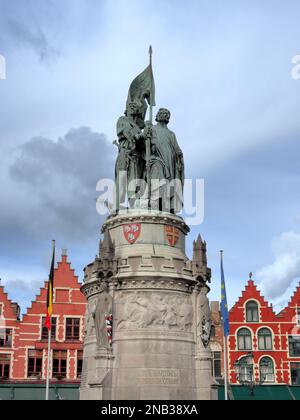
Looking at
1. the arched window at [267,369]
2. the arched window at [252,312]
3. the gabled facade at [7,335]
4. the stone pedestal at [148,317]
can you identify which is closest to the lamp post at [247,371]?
the arched window at [267,369]

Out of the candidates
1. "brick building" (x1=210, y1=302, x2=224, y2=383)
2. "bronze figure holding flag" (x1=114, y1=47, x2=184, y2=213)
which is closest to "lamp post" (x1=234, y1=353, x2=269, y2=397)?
"brick building" (x1=210, y1=302, x2=224, y2=383)

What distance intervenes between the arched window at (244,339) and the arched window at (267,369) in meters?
1.75

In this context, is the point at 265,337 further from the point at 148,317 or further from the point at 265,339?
the point at 148,317

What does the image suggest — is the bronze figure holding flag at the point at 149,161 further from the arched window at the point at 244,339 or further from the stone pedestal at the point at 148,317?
the arched window at the point at 244,339

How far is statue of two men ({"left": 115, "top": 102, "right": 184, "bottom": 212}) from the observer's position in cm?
2403

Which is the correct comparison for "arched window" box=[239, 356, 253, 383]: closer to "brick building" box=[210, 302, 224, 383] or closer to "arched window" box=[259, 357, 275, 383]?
"arched window" box=[259, 357, 275, 383]

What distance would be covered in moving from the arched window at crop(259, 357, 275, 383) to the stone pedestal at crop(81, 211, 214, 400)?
34.4m

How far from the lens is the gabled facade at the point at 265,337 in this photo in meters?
53.9

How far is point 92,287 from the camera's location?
73.9ft

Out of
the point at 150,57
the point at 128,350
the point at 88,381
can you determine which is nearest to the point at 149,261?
the point at 128,350

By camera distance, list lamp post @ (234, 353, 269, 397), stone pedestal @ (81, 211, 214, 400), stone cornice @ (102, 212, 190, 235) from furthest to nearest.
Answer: lamp post @ (234, 353, 269, 397) < stone cornice @ (102, 212, 190, 235) < stone pedestal @ (81, 211, 214, 400)

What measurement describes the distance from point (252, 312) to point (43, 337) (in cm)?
1963
